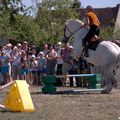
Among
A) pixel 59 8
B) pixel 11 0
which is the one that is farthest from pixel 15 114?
pixel 59 8

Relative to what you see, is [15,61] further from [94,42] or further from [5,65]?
[94,42]

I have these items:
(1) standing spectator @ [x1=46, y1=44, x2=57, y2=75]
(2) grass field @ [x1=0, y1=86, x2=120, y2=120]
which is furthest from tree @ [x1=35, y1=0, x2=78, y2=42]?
(2) grass field @ [x1=0, y1=86, x2=120, y2=120]

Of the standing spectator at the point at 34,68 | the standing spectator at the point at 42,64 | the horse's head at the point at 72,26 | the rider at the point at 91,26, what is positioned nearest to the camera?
the rider at the point at 91,26

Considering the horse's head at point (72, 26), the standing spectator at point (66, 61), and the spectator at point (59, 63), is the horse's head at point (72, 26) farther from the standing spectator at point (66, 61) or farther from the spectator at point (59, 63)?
the spectator at point (59, 63)

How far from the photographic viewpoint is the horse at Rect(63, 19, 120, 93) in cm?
1730

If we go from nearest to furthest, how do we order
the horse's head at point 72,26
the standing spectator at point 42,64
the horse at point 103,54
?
the horse at point 103,54
the horse's head at point 72,26
the standing spectator at point 42,64

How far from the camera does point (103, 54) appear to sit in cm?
1734

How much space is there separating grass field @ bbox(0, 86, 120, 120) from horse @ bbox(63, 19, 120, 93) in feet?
4.17

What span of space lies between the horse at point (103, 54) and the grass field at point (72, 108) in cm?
127

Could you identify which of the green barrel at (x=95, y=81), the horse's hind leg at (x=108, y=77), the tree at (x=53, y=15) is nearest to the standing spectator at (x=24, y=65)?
the green barrel at (x=95, y=81)

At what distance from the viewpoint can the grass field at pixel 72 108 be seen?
37.6ft

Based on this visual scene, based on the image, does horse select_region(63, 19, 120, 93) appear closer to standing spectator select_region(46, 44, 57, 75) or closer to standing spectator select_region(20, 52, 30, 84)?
standing spectator select_region(46, 44, 57, 75)

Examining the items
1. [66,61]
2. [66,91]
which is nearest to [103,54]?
[66,91]

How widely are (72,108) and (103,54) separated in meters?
4.67
